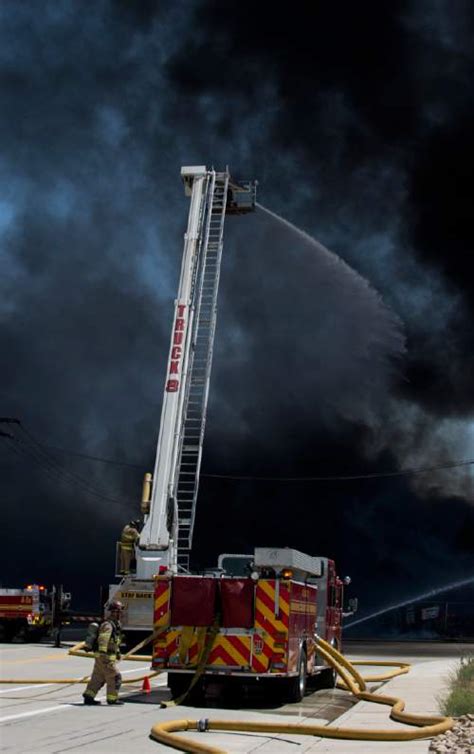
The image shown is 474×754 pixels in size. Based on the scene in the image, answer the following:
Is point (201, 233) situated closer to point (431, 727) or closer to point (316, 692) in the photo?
point (316, 692)

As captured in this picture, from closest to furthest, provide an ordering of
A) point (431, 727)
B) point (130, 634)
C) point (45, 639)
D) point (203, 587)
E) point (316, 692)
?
point (431, 727) → point (203, 587) → point (316, 692) → point (130, 634) → point (45, 639)

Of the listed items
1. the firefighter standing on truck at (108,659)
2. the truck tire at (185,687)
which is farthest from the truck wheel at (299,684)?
the firefighter standing on truck at (108,659)

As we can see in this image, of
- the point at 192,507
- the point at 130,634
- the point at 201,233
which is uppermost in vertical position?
the point at 201,233

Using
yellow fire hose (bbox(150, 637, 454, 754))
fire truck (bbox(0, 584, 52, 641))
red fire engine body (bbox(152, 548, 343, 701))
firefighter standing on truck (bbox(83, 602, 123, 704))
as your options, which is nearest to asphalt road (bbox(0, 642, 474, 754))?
yellow fire hose (bbox(150, 637, 454, 754))

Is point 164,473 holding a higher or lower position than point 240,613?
higher

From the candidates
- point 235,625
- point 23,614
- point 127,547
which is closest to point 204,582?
point 235,625

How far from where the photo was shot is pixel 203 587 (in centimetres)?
1606

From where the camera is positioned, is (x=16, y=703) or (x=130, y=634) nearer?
(x=16, y=703)

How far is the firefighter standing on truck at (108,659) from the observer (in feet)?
48.9

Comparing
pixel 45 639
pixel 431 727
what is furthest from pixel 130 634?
pixel 45 639

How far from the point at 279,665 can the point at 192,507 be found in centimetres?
1080

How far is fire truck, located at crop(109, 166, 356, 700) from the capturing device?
15773 millimetres

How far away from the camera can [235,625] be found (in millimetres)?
15867

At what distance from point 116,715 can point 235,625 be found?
2.62 metres
